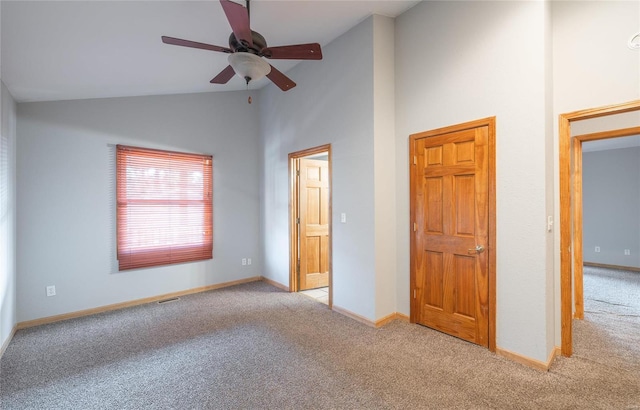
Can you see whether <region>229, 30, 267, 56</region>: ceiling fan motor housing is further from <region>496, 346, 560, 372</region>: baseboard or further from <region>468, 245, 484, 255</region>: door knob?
<region>496, 346, 560, 372</region>: baseboard

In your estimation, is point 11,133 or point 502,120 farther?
point 11,133

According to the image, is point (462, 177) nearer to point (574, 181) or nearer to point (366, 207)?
point (366, 207)

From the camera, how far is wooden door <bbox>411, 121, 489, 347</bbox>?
8.47ft

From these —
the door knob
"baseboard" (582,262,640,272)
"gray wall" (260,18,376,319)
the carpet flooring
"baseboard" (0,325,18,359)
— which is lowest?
"baseboard" (582,262,640,272)

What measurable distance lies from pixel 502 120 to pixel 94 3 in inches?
127

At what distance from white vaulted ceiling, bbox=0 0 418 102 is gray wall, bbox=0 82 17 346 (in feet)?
0.94

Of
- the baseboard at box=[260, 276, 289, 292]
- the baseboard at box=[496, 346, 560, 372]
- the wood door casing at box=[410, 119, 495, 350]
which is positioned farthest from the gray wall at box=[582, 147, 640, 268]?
the baseboard at box=[260, 276, 289, 292]

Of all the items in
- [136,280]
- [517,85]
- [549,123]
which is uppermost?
[517,85]

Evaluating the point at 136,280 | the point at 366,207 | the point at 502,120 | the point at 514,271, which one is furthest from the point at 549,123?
the point at 136,280

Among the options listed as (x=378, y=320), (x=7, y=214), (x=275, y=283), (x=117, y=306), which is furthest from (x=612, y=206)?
(x=7, y=214)

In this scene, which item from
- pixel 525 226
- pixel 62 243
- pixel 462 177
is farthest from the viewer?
pixel 62 243

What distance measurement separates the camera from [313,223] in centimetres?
450

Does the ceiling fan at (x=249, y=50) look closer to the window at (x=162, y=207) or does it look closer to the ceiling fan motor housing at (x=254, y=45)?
the ceiling fan motor housing at (x=254, y=45)

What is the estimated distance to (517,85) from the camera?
2.35m
